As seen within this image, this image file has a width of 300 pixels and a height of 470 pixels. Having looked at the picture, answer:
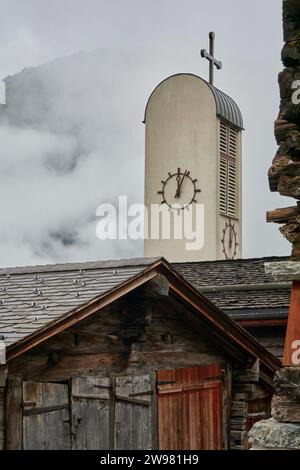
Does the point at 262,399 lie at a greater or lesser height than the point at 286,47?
lesser

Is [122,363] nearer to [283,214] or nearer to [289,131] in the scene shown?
[283,214]

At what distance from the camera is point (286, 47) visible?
16.8 ft

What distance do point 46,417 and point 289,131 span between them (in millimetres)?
4491

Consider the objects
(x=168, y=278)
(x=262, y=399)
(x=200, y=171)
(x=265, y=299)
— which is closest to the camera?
(x=168, y=278)

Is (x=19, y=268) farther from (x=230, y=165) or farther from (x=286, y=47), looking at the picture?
(x=230, y=165)

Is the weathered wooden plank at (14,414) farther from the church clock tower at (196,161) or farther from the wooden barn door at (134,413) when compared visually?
the church clock tower at (196,161)

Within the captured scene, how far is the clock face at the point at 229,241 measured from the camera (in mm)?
23094

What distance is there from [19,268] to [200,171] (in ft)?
40.6

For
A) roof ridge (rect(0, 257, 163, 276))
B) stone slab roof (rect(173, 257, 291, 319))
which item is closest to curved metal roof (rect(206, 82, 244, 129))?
stone slab roof (rect(173, 257, 291, 319))

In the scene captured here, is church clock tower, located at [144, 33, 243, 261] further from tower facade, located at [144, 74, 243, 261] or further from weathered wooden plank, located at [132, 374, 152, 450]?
weathered wooden plank, located at [132, 374, 152, 450]

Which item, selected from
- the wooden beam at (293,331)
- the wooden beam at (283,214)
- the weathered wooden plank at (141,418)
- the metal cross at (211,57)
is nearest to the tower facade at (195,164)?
the metal cross at (211,57)

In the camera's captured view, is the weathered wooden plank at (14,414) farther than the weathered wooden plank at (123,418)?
No
